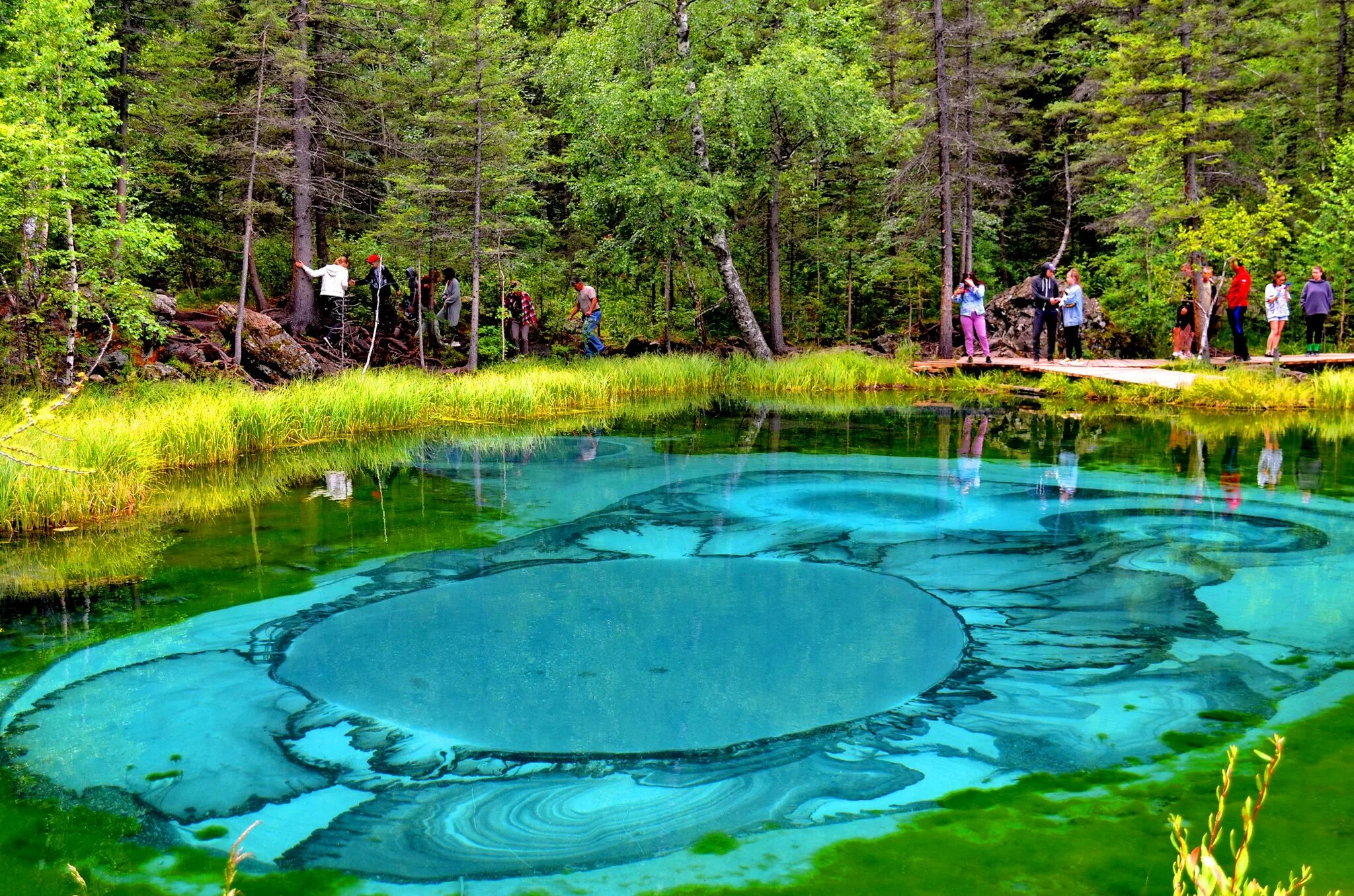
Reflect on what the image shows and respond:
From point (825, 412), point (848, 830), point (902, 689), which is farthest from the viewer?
point (825, 412)

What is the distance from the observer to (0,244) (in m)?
12.4

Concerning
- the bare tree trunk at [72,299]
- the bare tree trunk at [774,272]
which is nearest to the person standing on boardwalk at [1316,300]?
the bare tree trunk at [774,272]

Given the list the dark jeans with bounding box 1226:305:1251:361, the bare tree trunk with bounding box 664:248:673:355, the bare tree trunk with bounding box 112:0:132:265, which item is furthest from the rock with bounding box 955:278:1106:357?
the bare tree trunk with bounding box 112:0:132:265

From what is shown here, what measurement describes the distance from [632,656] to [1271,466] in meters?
7.97

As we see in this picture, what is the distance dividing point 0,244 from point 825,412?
11.2 m

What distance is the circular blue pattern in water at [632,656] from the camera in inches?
165

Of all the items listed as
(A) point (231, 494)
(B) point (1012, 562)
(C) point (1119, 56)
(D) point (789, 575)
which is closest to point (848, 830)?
(D) point (789, 575)

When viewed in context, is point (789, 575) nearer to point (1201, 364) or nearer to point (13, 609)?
point (13, 609)

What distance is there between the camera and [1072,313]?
59.1ft

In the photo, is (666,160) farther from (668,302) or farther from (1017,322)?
(1017,322)

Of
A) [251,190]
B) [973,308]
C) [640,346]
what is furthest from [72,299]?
[973,308]

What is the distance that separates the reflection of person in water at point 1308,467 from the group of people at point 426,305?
1151cm

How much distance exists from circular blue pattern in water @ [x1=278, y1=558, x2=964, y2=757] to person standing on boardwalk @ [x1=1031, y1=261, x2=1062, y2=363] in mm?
12801

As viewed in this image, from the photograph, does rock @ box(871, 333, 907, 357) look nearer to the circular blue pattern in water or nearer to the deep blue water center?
the deep blue water center
